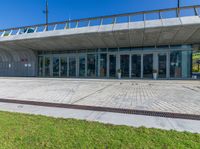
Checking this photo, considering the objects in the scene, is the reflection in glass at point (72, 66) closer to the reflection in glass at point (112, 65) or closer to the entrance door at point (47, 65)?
the entrance door at point (47, 65)

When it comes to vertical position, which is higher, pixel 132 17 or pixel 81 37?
pixel 132 17

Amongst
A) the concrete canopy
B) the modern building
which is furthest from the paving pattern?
the modern building

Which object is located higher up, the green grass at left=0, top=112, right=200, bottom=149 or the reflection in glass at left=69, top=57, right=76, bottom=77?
the reflection in glass at left=69, top=57, right=76, bottom=77

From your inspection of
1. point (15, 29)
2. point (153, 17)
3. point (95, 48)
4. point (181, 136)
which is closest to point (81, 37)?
point (95, 48)

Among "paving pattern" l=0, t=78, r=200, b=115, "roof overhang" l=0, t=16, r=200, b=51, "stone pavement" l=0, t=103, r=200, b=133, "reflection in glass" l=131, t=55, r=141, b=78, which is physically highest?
"roof overhang" l=0, t=16, r=200, b=51

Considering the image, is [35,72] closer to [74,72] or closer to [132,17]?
[74,72]

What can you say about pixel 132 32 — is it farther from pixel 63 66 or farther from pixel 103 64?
pixel 63 66

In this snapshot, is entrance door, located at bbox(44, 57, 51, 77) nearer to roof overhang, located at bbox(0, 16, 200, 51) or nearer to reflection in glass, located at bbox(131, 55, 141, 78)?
roof overhang, located at bbox(0, 16, 200, 51)

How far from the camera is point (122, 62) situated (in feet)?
57.0

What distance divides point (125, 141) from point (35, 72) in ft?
68.3

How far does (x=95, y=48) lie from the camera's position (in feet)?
59.5

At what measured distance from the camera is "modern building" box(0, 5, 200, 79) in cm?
1151

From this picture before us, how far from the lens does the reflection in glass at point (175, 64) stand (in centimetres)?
1572

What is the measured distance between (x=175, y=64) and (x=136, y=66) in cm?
428
